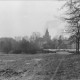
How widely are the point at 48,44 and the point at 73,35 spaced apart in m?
52.4

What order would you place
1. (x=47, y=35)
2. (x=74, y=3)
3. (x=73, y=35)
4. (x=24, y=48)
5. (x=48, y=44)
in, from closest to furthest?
(x=74, y=3), (x=73, y=35), (x=24, y=48), (x=48, y=44), (x=47, y=35)

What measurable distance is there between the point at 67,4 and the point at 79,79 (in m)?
8.45

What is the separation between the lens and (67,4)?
12.7 m

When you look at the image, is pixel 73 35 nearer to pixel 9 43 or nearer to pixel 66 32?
pixel 66 32

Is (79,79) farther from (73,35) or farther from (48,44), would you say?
(48,44)

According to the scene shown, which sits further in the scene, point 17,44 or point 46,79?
point 17,44

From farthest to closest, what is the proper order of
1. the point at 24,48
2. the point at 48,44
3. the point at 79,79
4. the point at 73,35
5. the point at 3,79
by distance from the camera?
the point at 48,44 < the point at 24,48 < the point at 73,35 < the point at 3,79 < the point at 79,79

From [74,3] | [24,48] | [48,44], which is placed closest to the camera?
[74,3]

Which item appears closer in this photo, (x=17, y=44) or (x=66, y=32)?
(x=66, y=32)

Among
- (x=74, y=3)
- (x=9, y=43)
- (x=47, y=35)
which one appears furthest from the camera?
(x=47, y=35)

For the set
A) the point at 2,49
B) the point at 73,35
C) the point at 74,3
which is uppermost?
the point at 74,3

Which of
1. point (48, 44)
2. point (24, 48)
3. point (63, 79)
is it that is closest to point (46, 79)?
point (63, 79)

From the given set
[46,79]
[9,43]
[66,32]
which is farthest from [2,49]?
[46,79]

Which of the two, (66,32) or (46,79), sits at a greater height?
(66,32)
